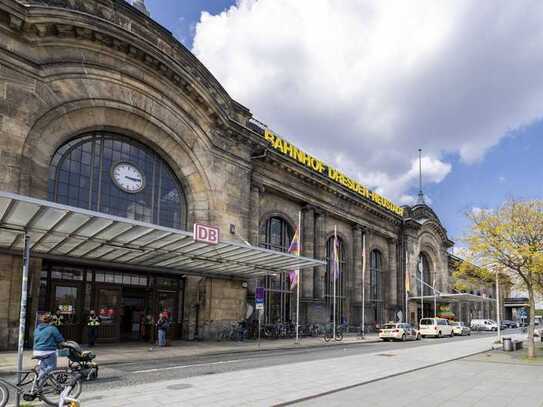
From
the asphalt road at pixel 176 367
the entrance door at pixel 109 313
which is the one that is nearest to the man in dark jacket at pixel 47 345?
the asphalt road at pixel 176 367

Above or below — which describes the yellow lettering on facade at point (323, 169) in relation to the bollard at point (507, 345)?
above

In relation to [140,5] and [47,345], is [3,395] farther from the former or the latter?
[140,5]

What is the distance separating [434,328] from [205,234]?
30.3m

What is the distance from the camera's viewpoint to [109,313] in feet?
75.2

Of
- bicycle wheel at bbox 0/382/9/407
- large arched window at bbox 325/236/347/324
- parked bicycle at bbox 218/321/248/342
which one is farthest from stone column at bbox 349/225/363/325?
bicycle wheel at bbox 0/382/9/407

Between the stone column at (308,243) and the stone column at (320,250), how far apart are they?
484 millimetres

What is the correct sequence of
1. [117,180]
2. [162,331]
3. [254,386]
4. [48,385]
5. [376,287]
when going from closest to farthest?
[48,385] → [254,386] → [162,331] → [117,180] → [376,287]

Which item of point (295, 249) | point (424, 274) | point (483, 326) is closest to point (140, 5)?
point (295, 249)

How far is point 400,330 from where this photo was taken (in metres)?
35.3

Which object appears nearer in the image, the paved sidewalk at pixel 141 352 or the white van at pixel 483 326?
the paved sidewalk at pixel 141 352

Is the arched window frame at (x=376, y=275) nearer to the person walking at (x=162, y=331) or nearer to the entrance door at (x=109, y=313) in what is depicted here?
the person walking at (x=162, y=331)

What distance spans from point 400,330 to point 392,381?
2276cm

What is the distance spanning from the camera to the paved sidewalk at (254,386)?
33.8 ft

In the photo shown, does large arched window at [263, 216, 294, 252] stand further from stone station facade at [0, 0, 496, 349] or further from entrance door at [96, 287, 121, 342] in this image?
entrance door at [96, 287, 121, 342]
